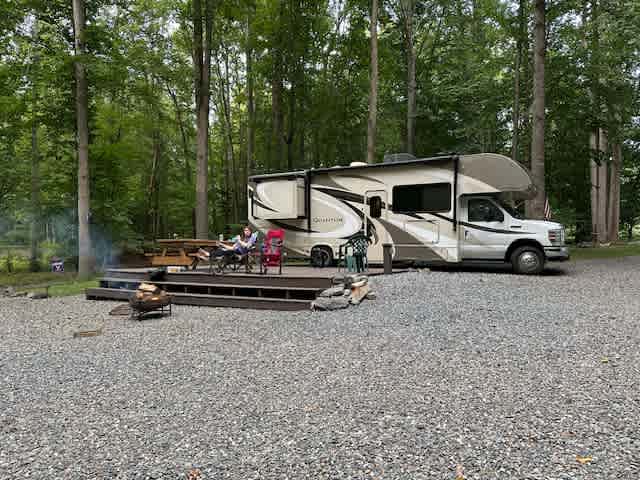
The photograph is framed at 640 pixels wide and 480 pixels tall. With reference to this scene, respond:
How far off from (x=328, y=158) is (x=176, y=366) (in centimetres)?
2033

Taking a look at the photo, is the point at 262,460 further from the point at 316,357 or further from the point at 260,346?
the point at 260,346

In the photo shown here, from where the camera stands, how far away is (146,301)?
24.9 feet

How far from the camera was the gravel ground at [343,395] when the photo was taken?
266cm

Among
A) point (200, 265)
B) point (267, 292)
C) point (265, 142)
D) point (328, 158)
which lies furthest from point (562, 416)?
point (265, 142)

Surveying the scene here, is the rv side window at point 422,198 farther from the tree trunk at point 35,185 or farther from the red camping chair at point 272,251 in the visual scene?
the tree trunk at point 35,185

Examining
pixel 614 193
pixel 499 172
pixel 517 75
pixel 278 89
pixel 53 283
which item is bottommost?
pixel 53 283

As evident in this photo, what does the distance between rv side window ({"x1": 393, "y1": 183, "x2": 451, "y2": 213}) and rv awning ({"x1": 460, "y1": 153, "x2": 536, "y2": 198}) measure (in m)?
0.70

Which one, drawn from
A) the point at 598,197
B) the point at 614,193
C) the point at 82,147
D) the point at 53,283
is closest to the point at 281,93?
the point at 82,147

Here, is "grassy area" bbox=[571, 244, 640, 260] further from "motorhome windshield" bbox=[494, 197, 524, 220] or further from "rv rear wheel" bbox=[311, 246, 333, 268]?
"rv rear wheel" bbox=[311, 246, 333, 268]

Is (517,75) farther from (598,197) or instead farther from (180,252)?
(180,252)

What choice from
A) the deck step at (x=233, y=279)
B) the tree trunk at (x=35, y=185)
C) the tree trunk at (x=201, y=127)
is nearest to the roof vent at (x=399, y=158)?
the deck step at (x=233, y=279)

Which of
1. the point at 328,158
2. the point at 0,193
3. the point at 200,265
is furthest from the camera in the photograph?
the point at 328,158

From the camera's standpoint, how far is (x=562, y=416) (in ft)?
10.2

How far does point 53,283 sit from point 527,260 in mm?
14988
